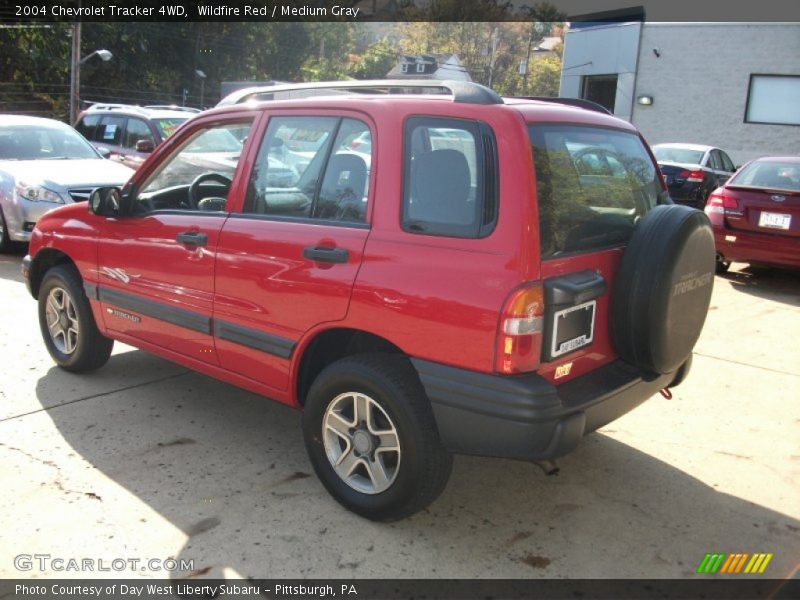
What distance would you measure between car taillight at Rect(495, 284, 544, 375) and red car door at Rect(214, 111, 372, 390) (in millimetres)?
731

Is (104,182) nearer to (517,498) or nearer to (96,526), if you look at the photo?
(96,526)

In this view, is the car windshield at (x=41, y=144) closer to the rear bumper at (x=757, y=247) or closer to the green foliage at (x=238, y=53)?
the rear bumper at (x=757, y=247)

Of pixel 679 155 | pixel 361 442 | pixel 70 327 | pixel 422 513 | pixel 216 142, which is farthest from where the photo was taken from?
pixel 679 155

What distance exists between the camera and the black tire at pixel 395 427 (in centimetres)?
295

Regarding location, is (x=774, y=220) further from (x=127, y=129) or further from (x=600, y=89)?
(x=600, y=89)

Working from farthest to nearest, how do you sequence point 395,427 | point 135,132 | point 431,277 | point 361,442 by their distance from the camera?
1. point 135,132
2. point 361,442
3. point 395,427
4. point 431,277

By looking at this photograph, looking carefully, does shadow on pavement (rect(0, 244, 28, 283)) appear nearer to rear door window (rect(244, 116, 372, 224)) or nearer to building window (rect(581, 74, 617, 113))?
rear door window (rect(244, 116, 372, 224))

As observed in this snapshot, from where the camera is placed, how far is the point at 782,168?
28.1ft

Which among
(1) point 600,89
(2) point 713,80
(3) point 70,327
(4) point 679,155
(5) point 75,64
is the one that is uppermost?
(2) point 713,80

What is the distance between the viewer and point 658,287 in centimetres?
304

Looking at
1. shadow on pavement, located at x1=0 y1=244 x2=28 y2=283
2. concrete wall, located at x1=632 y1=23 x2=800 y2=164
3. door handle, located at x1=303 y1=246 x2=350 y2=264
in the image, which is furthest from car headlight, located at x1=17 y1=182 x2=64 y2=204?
concrete wall, located at x1=632 y1=23 x2=800 y2=164

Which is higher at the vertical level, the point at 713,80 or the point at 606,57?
the point at 606,57

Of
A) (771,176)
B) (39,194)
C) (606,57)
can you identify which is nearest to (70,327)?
(39,194)

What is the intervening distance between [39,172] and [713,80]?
67.2ft
